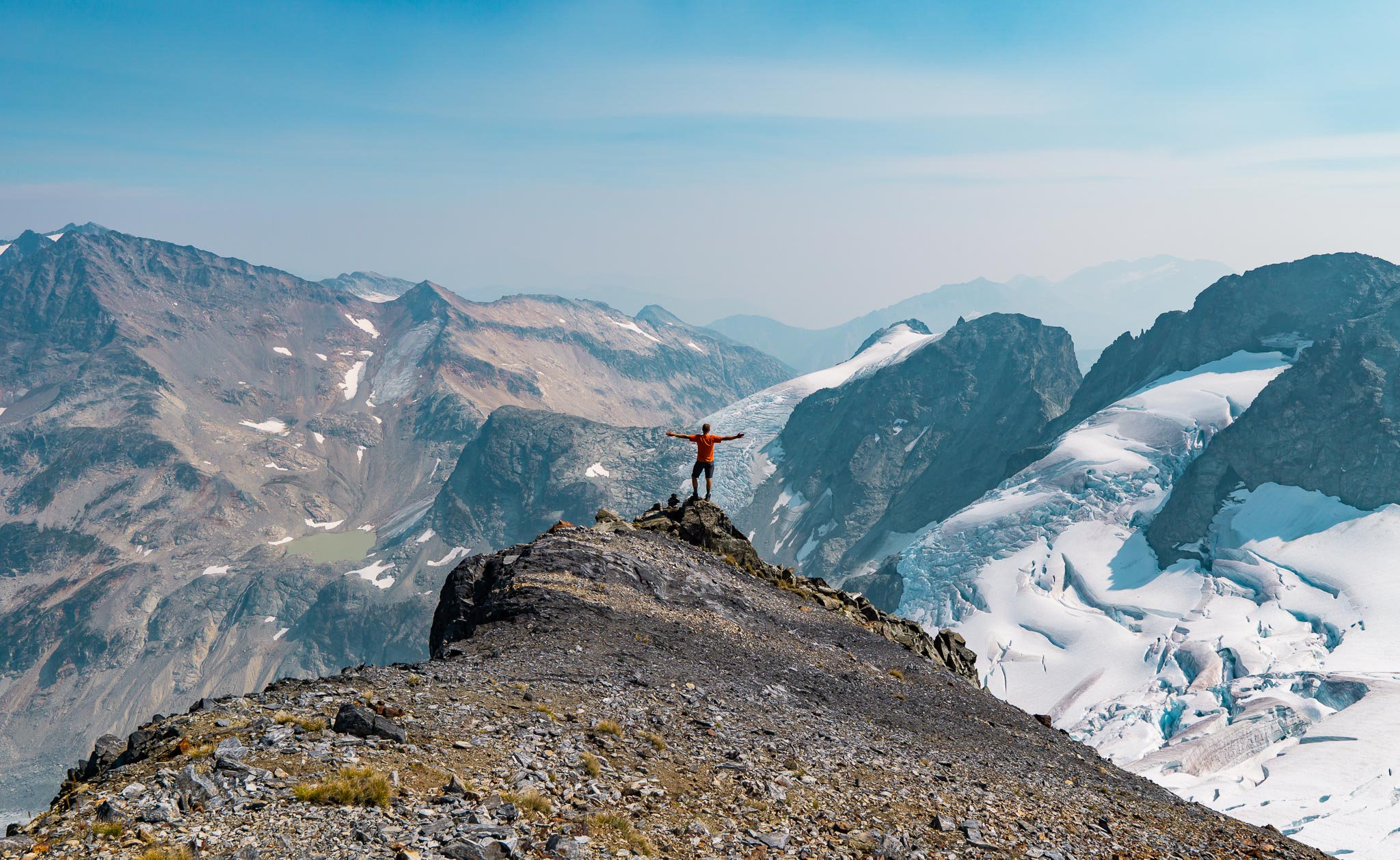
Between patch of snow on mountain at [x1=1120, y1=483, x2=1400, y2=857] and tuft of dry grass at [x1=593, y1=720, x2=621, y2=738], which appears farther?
patch of snow on mountain at [x1=1120, y1=483, x2=1400, y2=857]

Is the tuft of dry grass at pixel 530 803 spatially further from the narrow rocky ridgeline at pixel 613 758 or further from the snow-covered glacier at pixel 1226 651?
the snow-covered glacier at pixel 1226 651

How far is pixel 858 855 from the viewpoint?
1488 centimetres

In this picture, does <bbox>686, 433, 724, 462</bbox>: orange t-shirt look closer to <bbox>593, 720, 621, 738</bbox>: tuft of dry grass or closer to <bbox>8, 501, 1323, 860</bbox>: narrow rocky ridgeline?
<bbox>8, 501, 1323, 860</bbox>: narrow rocky ridgeline

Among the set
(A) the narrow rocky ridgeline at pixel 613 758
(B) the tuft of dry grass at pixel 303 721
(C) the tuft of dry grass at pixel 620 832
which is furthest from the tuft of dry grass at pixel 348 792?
(C) the tuft of dry grass at pixel 620 832

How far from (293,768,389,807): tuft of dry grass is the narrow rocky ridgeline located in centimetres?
4

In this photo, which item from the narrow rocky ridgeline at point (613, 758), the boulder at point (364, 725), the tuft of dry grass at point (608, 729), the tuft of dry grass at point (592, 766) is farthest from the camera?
the tuft of dry grass at point (608, 729)

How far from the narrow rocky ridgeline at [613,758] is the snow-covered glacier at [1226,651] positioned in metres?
96.1

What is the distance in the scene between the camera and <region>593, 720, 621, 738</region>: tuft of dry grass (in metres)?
18.1

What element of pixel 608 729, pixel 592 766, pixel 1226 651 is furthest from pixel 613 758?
pixel 1226 651

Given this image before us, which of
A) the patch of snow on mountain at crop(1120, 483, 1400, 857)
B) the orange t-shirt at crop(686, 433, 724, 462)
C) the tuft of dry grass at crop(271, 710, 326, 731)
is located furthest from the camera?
the patch of snow on mountain at crop(1120, 483, 1400, 857)

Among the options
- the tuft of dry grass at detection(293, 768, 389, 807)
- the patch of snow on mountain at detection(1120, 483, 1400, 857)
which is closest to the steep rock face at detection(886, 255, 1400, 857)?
the patch of snow on mountain at detection(1120, 483, 1400, 857)

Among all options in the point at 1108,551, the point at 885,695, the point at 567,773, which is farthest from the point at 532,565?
the point at 1108,551

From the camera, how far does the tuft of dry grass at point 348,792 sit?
12.3m

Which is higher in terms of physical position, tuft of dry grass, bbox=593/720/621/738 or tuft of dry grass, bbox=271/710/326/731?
tuft of dry grass, bbox=271/710/326/731
